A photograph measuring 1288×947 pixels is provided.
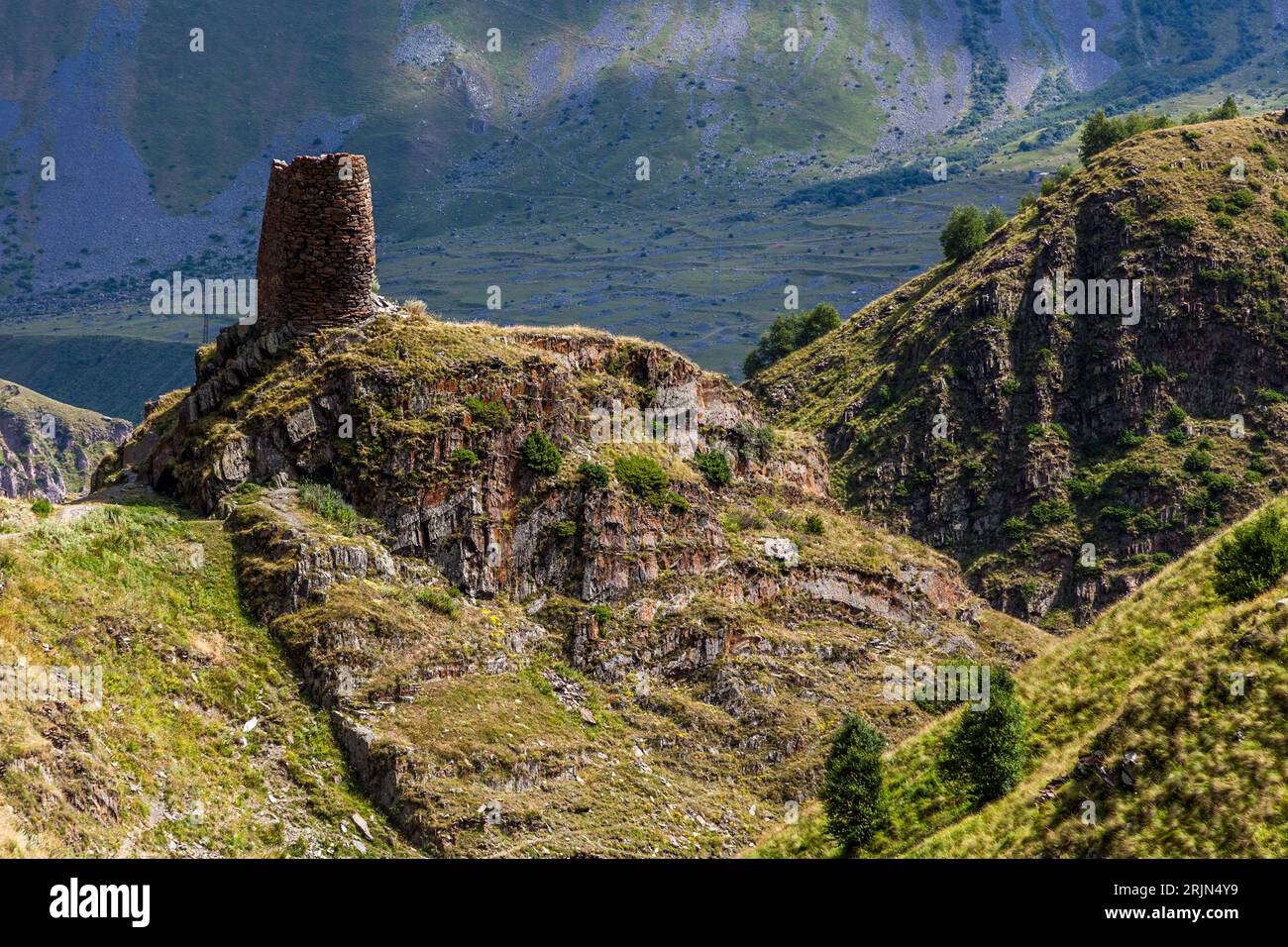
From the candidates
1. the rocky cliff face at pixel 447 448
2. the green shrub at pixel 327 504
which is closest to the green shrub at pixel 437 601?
the rocky cliff face at pixel 447 448

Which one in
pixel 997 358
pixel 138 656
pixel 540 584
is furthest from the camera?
pixel 997 358

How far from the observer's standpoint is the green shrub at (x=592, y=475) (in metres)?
54.8

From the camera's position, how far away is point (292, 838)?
40719 mm

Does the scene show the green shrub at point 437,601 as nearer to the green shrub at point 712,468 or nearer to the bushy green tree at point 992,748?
the green shrub at point 712,468

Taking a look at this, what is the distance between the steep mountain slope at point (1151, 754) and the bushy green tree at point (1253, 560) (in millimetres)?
601

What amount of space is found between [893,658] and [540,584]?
13974mm

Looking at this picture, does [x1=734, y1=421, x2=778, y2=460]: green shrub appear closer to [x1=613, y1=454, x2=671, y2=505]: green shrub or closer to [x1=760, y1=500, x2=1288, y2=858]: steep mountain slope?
[x1=613, y1=454, x2=671, y2=505]: green shrub

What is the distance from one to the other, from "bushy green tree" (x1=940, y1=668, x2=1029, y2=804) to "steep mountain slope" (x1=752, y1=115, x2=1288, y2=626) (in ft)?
195

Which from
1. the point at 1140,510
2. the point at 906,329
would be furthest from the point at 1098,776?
the point at 906,329

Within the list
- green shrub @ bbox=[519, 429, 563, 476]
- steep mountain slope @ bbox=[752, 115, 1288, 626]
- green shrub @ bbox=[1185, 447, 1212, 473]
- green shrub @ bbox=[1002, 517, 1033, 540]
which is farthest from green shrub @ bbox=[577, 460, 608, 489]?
green shrub @ bbox=[1185, 447, 1212, 473]

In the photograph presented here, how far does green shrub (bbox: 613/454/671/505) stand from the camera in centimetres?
5616

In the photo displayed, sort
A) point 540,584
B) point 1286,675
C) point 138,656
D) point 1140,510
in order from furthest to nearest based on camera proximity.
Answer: point 1140,510 < point 540,584 < point 138,656 < point 1286,675

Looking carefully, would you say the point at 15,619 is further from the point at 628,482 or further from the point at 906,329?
the point at 906,329

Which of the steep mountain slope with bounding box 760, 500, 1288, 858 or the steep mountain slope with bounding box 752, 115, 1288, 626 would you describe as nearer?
the steep mountain slope with bounding box 760, 500, 1288, 858
